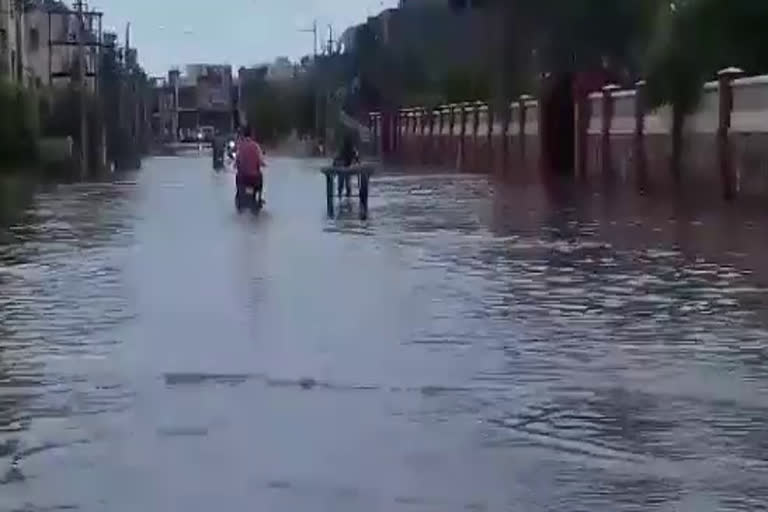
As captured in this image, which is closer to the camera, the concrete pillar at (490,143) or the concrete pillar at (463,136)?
the concrete pillar at (490,143)

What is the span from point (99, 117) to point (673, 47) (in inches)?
1916

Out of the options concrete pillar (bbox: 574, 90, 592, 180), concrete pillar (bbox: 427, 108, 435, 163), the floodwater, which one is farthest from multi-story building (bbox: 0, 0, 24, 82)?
the floodwater

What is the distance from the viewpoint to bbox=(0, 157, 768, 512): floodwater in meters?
8.68

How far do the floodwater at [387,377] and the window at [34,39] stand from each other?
84.4 metres

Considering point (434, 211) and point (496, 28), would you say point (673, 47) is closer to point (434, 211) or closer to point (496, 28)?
point (434, 211)

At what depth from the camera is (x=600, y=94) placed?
52375mm

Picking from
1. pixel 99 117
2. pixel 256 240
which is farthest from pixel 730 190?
pixel 99 117

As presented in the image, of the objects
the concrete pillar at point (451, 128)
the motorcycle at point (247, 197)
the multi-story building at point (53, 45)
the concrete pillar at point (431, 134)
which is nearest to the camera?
the motorcycle at point (247, 197)

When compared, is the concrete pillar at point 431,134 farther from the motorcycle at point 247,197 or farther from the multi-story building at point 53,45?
the motorcycle at point 247,197

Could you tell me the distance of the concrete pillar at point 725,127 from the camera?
37000 millimetres

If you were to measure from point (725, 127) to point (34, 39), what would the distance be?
77.0 meters

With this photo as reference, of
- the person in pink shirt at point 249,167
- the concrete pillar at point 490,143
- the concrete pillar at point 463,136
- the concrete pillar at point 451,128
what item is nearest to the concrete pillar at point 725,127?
the person in pink shirt at point 249,167

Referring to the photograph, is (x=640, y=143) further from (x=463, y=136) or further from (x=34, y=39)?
(x=34, y=39)

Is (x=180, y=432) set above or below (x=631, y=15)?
below
